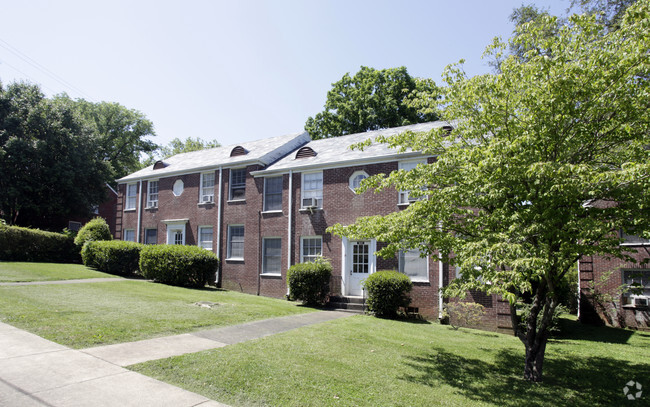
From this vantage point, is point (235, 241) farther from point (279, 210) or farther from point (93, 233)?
point (93, 233)

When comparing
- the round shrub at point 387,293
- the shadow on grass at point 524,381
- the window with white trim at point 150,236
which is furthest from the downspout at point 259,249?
the shadow on grass at point 524,381

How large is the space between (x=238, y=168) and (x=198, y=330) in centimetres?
1122

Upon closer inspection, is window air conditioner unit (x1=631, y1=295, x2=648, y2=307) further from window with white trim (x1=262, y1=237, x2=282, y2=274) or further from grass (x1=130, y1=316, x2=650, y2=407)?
window with white trim (x1=262, y1=237, x2=282, y2=274)

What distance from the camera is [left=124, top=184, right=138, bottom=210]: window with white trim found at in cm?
2336

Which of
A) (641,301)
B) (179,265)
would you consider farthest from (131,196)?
(641,301)

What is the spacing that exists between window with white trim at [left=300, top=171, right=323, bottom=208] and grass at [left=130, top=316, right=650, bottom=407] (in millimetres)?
6971

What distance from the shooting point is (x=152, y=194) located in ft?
74.0

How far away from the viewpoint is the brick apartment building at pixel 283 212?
1404 cm

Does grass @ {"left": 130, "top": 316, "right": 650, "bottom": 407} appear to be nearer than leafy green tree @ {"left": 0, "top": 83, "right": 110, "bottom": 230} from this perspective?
Yes

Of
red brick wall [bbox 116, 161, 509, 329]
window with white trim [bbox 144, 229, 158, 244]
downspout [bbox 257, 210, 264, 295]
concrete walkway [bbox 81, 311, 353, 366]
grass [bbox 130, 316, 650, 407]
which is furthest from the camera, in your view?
window with white trim [bbox 144, 229, 158, 244]

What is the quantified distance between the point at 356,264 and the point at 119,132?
37.8 m

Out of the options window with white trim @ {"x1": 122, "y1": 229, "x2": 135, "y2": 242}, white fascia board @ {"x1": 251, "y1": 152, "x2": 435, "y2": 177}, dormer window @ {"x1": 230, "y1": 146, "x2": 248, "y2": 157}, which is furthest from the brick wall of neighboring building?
window with white trim @ {"x1": 122, "y1": 229, "x2": 135, "y2": 242}

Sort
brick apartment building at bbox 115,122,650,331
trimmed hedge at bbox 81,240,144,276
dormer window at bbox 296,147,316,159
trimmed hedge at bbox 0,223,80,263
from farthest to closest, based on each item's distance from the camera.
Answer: trimmed hedge at bbox 0,223,80,263
trimmed hedge at bbox 81,240,144,276
dormer window at bbox 296,147,316,159
brick apartment building at bbox 115,122,650,331

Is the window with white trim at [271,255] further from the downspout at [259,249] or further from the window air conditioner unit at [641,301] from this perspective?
the window air conditioner unit at [641,301]
